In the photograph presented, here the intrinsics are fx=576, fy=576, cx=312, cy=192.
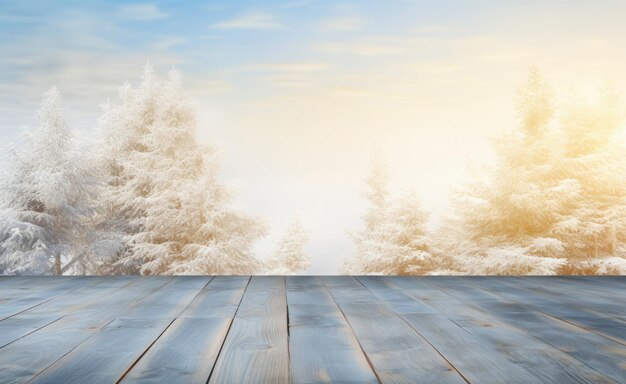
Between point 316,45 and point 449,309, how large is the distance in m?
16.9

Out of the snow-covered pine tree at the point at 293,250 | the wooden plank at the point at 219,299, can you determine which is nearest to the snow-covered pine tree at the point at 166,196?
the snow-covered pine tree at the point at 293,250

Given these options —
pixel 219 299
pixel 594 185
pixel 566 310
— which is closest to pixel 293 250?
pixel 594 185

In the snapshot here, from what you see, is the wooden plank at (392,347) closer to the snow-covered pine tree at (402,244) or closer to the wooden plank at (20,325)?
the wooden plank at (20,325)

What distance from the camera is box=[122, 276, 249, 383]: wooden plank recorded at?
1.15m

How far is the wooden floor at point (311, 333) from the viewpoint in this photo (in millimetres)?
1179

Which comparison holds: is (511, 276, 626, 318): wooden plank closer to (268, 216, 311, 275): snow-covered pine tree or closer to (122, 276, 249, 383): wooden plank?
(122, 276, 249, 383): wooden plank

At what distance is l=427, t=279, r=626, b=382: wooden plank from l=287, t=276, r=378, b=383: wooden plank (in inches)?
15.2

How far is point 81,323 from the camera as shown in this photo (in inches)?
66.4

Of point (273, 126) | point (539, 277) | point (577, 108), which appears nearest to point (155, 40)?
point (273, 126)

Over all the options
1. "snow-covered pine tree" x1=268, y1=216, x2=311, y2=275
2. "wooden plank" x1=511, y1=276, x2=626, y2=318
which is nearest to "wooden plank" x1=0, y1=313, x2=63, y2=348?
"wooden plank" x1=511, y1=276, x2=626, y2=318

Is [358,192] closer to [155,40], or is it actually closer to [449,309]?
[155,40]

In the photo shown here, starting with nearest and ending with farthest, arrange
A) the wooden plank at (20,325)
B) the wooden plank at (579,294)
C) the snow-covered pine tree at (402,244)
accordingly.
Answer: the wooden plank at (20,325)
the wooden plank at (579,294)
the snow-covered pine tree at (402,244)

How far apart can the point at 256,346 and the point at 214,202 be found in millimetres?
11724

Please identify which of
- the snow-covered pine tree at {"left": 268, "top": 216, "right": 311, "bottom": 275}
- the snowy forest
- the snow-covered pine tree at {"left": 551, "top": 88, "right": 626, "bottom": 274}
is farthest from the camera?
the snow-covered pine tree at {"left": 268, "top": 216, "right": 311, "bottom": 275}
